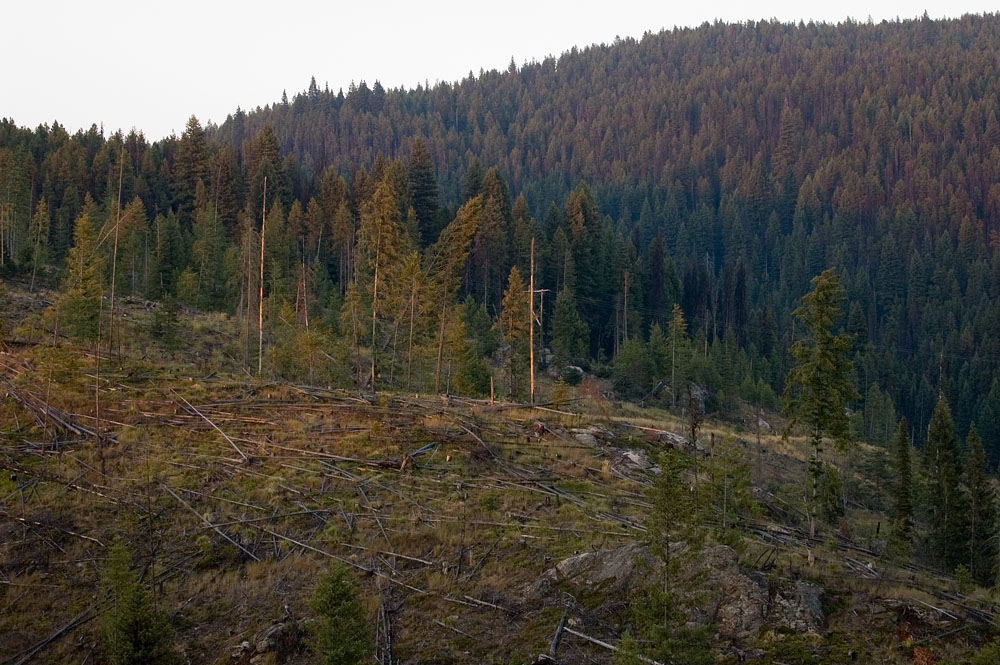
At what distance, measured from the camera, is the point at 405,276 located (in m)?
37.4

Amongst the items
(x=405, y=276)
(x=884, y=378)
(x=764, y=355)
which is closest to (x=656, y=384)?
(x=405, y=276)

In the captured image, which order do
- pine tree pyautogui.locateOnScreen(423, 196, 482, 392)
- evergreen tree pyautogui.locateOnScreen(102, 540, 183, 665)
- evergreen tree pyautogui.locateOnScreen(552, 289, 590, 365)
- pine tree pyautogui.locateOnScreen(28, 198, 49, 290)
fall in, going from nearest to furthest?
evergreen tree pyautogui.locateOnScreen(102, 540, 183, 665)
pine tree pyautogui.locateOnScreen(423, 196, 482, 392)
pine tree pyautogui.locateOnScreen(28, 198, 49, 290)
evergreen tree pyautogui.locateOnScreen(552, 289, 590, 365)

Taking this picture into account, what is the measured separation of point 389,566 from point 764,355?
83419mm

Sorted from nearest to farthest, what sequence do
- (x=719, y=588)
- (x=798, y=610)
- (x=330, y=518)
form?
1. (x=798, y=610)
2. (x=719, y=588)
3. (x=330, y=518)

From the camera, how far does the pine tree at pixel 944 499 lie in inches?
1228

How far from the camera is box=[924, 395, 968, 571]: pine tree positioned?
31.2 metres

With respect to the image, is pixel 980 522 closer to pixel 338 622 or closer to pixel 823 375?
pixel 823 375

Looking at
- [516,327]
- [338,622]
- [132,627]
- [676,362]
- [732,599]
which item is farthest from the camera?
[676,362]

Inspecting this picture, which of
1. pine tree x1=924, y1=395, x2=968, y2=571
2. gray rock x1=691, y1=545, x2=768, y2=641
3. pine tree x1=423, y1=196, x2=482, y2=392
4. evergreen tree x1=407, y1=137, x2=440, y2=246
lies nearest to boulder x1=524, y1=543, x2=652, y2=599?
gray rock x1=691, y1=545, x2=768, y2=641

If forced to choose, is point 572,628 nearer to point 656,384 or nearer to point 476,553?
point 476,553

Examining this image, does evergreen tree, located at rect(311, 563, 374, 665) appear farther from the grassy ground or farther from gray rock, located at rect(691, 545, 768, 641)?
gray rock, located at rect(691, 545, 768, 641)

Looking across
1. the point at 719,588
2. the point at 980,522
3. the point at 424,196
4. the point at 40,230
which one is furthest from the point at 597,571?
the point at 424,196

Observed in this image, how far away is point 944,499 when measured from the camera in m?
33.2

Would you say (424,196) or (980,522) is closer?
(980,522)
